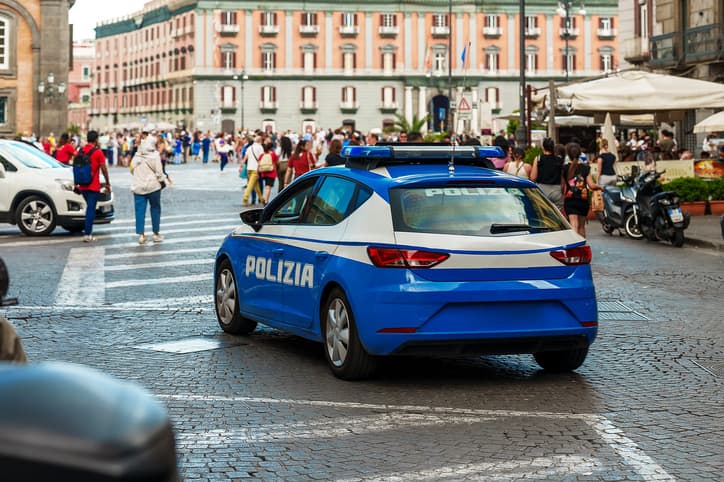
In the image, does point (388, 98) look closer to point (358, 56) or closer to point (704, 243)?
point (358, 56)

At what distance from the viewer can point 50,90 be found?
6562cm

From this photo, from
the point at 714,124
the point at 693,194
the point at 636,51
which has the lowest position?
the point at 693,194

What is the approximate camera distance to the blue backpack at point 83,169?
809 inches

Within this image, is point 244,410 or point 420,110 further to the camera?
point 420,110

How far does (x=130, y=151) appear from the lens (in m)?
68.8

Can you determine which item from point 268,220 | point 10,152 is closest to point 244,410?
point 268,220

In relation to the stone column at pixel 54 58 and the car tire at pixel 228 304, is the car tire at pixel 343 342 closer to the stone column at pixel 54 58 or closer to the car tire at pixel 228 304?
the car tire at pixel 228 304

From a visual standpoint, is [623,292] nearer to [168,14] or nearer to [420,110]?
[420,110]

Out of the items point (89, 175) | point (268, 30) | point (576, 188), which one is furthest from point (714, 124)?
point (268, 30)


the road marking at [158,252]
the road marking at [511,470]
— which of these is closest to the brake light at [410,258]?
the road marking at [511,470]

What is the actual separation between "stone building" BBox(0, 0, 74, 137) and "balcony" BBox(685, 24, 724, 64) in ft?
110

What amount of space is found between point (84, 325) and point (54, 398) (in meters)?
9.48

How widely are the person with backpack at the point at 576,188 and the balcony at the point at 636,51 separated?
1447 inches

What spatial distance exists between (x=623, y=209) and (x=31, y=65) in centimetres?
5040
